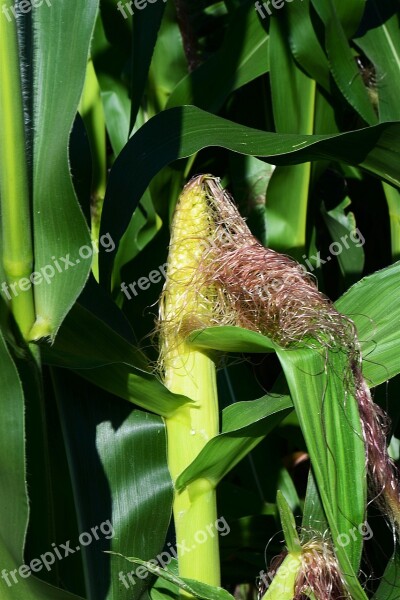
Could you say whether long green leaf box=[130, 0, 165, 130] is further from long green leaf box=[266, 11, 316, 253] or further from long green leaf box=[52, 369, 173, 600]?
long green leaf box=[52, 369, 173, 600]

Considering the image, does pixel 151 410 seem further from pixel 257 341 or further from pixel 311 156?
pixel 311 156

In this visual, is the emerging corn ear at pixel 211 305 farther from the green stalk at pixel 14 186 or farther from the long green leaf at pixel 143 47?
the long green leaf at pixel 143 47

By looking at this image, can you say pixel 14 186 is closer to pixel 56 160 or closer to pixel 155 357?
pixel 56 160

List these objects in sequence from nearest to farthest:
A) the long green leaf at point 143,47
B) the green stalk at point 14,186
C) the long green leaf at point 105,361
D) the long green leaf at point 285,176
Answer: the green stalk at point 14,186 < the long green leaf at point 105,361 < the long green leaf at point 143,47 < the long green leaf at point 285,176

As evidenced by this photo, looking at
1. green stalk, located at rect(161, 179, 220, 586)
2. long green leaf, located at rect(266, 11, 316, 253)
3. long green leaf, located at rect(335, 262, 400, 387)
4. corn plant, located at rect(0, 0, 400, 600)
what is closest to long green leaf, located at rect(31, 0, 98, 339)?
corn plant, located at rect(0, 0, 400, 600)

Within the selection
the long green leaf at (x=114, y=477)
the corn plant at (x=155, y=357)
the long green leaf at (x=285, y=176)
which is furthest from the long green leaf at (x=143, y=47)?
the long green leaf at (x=114, y=477)

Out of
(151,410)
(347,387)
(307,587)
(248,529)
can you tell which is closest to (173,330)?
(151,410)

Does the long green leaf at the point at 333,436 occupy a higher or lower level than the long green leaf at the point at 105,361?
lower
